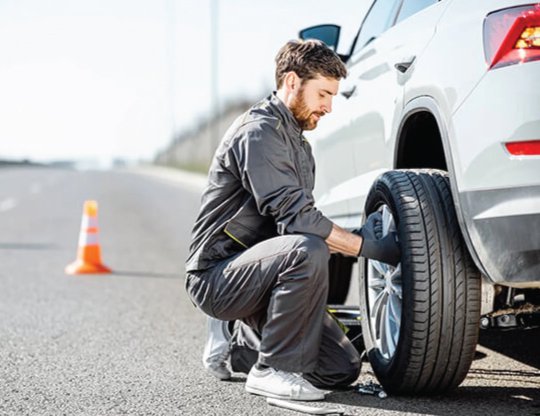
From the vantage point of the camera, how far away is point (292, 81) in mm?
3877

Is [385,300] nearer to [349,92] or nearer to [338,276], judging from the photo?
[349,92]

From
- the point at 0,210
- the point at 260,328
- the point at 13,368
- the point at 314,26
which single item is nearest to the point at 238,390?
the point at 260,328

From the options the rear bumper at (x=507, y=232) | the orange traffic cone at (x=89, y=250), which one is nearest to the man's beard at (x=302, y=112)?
the rear bumper at (x=507, y=232)

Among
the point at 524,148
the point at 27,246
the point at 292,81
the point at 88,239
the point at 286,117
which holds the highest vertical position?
the point at 292,81

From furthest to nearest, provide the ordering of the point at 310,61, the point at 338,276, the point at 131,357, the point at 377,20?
the point at 338,276
the point at 377,20
the point at 131,357
the point at 310,61

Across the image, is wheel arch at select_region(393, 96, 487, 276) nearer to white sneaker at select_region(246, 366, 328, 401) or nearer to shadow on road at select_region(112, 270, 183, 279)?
white sneaker at select_region(246, 366, 328, 401)

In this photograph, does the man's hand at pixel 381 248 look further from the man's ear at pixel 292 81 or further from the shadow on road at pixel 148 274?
the shadow on road at pixel 148 274

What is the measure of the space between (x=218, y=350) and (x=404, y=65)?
1.56 metres

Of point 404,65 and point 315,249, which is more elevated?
point 404,65

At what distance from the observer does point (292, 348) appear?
3.71 meters

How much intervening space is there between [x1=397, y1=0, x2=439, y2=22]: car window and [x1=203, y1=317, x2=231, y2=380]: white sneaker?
1721 millimetres

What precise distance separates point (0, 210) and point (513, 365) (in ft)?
47.4

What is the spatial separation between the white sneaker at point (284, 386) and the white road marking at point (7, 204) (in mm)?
14680

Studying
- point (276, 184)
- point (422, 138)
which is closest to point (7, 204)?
point (422, 138)
